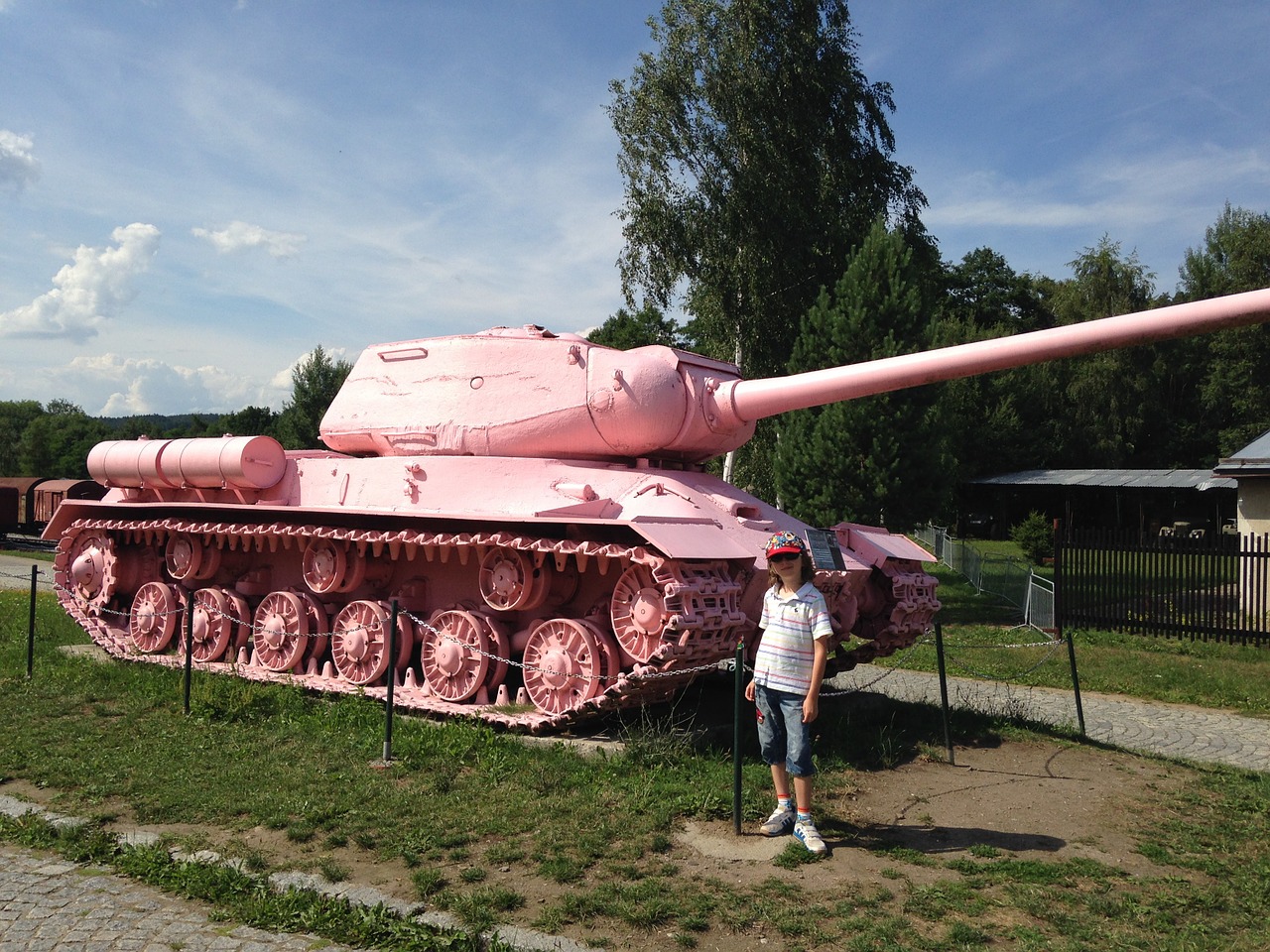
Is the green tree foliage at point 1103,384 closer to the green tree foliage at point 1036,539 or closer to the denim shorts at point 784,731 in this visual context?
the green tree foliage at point 1036,539

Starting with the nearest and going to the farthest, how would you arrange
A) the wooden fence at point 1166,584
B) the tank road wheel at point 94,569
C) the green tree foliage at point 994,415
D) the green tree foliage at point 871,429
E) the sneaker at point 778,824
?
the sneaker at point 778,824
the tank road wheel at point 94,569
the wooden fence at point 1166,584
the green tree foliage at point 871,429
the green tree foliage at point 994,415

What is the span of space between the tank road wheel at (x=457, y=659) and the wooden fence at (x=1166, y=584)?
10795mm

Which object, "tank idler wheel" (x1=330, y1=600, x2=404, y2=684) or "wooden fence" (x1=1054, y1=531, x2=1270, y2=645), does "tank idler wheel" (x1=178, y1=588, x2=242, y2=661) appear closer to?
"tank idler wheel" (x1=330, y1=600, x2=404, y2=684)

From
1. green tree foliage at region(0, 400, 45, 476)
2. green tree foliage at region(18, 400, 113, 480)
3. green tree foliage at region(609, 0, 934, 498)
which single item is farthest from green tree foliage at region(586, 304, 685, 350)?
green tree foliage at region(0, 400, 45, 476)

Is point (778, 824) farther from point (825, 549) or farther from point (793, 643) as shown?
point (825, 549)

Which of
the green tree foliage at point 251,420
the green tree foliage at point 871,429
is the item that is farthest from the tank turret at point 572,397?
the green tree foliage at point 251,420

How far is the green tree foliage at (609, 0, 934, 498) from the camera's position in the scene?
22.7 m

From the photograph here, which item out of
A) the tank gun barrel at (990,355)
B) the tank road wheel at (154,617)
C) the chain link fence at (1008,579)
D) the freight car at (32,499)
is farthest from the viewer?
the freight car at (32,499)

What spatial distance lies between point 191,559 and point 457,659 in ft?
13.0

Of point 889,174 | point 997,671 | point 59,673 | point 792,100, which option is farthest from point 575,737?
point 889,174

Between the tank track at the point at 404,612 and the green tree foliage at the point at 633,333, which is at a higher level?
the green tree foliage at the point at 633,333

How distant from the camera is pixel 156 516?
1144 centimetres

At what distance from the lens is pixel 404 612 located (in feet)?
30.1

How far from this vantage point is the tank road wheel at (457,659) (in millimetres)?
8914
